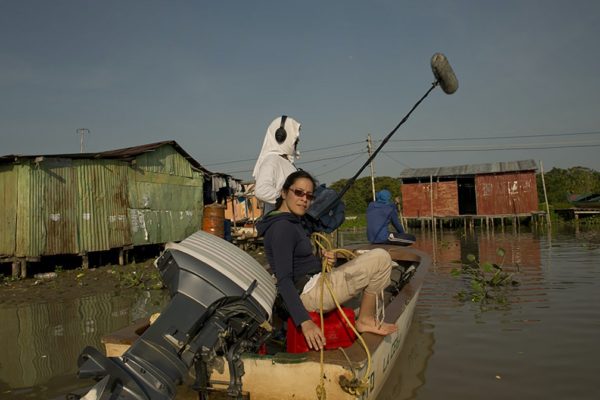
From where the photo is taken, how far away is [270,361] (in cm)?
257

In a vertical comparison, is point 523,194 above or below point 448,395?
above

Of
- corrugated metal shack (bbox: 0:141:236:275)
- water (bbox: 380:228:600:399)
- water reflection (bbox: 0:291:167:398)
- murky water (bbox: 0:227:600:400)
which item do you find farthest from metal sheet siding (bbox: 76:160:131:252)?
water (bbox: 380:228:600:399)

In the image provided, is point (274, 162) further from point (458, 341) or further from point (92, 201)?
point (92, 201)

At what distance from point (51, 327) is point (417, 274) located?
4992mm

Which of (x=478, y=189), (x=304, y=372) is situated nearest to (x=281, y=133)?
(x=304, y=372)

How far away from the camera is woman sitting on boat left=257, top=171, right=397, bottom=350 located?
106 inches

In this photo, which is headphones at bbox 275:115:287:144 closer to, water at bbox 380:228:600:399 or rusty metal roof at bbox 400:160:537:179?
water at bbox 380:228:600:399

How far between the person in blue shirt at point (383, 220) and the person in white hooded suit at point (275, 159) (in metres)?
3.56

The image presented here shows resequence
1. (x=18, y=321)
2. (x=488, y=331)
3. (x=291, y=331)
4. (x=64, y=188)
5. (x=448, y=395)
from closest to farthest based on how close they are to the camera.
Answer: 1. (x=291, y=331)
2. (x=448, y=395)
3. (x=488, y=331)
4. (x=18, y=321)
5. (x=64, y=188)

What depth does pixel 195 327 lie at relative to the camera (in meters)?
2.20

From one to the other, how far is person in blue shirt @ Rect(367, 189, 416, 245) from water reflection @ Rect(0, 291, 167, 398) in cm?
378

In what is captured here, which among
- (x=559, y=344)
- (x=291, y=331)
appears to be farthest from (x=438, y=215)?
(x=291, y=331)

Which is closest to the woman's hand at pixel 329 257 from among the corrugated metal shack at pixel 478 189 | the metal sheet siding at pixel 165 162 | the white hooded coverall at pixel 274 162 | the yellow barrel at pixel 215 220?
the white hooded coverall at pixel 274 162

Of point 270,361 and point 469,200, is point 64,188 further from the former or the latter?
point 469,200
